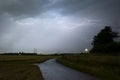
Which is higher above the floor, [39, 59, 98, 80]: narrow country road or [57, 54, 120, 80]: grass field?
[57, 54, 120, 80]: grass field

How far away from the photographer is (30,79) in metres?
26.8

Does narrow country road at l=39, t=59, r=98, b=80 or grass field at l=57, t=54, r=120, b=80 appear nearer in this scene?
grass field at l=57, t=54, r=120, b=80

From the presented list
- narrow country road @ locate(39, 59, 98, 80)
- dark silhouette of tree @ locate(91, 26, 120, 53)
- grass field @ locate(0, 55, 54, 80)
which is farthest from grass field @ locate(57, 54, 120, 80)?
dark silhouette of tree @ locate(91, 26, 120, 53)

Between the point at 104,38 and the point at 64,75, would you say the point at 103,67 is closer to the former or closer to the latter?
the point at 64,75

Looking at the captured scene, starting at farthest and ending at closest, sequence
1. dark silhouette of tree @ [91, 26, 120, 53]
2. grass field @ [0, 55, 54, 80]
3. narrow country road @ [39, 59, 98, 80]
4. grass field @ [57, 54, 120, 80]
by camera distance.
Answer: dark silhouette of tree @ [91, 26, 120, 53] < grass field @ [0, 55, 54, 80] < narrow country road @ [39, 59, 98, 80] < grass field @ [57, 54, 120, 80]

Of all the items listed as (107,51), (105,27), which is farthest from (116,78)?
(105,27)

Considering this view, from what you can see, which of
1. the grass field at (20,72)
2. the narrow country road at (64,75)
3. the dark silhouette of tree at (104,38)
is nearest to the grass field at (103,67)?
the narrow country road at (64,75)

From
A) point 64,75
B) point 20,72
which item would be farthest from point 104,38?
point 64,75

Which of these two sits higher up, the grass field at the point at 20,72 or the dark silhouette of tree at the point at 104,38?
the dark silhouette of tree at the point at 104,38

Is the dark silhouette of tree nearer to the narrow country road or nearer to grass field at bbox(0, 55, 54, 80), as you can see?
grass field at bbox(0, 55, 54, 80)

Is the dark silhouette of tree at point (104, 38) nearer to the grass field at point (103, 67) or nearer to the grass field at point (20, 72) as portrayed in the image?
the grass field at point (20, 72)

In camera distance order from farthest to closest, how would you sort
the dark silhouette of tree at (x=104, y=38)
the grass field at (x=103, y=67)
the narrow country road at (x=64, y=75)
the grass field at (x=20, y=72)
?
the dark silhouette of tree at (x=104, y=38) → the grass field at (x=20, y=72) → the narrow country road at (x=64, y=75) → the grass field at (x=103, y=67)

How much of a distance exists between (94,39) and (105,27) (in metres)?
7.72

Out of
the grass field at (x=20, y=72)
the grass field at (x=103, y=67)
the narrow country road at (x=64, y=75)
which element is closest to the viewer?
the grass field at (x=103, y=67)
